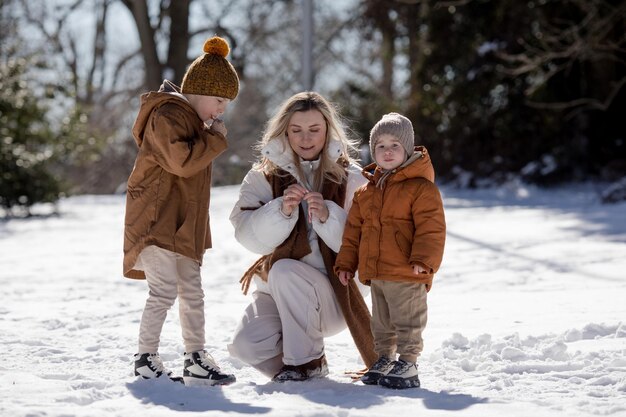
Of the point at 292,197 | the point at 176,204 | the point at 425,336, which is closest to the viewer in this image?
the point at 292,197

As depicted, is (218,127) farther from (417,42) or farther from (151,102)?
Result: (417,42)

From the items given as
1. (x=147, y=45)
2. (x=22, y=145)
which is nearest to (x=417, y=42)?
(x=147, y=45)

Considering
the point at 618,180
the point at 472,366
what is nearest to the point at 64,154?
the point at 618,180

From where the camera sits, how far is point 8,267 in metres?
8.81

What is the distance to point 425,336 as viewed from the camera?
532 centimetres

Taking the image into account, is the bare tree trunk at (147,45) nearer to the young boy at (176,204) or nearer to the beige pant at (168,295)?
the young boy at (176,204)

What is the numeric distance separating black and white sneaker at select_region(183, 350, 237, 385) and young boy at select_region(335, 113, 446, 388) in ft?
2.11

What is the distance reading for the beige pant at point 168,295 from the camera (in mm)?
4230

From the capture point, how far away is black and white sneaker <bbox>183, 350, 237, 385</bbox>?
4211 mm

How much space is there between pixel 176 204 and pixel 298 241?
0.59 meters

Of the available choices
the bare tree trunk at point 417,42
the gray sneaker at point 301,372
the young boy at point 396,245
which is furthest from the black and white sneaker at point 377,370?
the bare tree trunk at point 417,42

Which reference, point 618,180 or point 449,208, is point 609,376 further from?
point 618,180

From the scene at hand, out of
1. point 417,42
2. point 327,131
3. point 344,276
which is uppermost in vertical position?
point 417,42

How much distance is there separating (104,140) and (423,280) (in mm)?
14818
